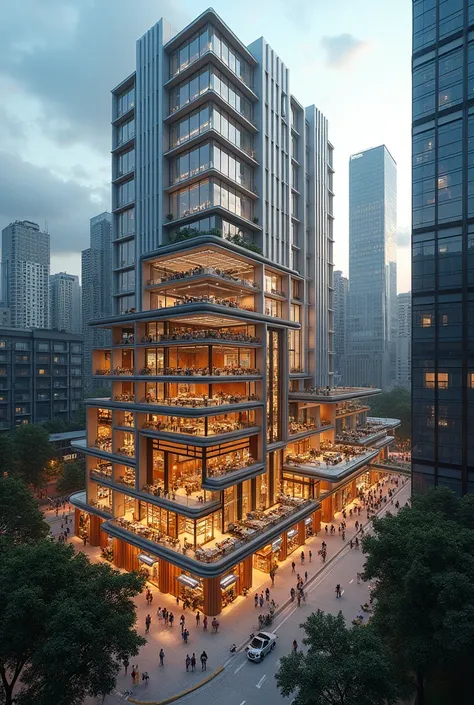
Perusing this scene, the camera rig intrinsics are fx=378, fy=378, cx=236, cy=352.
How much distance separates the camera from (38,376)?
8138cm

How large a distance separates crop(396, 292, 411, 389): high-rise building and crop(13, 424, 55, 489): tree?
478 ft

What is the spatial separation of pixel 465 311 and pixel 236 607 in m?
32.8

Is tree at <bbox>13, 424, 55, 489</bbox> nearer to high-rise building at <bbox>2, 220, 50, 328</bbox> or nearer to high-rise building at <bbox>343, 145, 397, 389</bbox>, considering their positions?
high-rise building at <bbox>2, 220, 50, 328</bbox>

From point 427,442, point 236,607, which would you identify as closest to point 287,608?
point 236,607

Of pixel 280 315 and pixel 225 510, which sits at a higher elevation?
pixel 280 315

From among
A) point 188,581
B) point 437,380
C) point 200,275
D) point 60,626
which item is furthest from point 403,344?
point 60,626

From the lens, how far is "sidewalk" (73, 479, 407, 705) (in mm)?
23141

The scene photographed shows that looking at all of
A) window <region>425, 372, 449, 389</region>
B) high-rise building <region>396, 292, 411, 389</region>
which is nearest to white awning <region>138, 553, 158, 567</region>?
window <region>425, 372, 449, 389</region>

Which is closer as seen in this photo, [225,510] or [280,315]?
[225,510]

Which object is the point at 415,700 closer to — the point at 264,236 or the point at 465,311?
the point at 465,311

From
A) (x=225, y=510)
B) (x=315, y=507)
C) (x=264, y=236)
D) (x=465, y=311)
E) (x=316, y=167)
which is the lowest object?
(x=315, y=507)

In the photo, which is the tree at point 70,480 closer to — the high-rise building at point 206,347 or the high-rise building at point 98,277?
the high-rise building at point 206,347

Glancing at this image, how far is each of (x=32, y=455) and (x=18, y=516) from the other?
82.6 feet

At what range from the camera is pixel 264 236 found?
153ft
